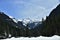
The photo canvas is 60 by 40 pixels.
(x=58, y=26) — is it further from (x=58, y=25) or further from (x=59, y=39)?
(x=59, y=39)

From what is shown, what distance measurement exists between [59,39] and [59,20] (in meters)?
64.5

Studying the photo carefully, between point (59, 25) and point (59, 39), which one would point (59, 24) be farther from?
point (59, 39)

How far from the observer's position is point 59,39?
2708 cm

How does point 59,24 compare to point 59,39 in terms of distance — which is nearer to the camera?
point 59,39

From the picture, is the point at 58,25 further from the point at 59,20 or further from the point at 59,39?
the point at 59,39

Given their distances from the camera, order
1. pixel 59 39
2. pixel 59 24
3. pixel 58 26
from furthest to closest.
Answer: pixel 58 26 → pixel 59 24 → pixel 59 39

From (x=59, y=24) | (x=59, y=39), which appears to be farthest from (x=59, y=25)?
(x=59, y=39)

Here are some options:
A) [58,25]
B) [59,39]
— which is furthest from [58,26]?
[59,39]

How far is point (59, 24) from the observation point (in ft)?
275

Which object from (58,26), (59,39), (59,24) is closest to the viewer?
(59,39)

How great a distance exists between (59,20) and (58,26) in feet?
10.6

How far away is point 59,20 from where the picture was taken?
90750mm

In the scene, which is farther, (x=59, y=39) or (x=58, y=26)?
(x=58, y=26)

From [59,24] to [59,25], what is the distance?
1413 mm
